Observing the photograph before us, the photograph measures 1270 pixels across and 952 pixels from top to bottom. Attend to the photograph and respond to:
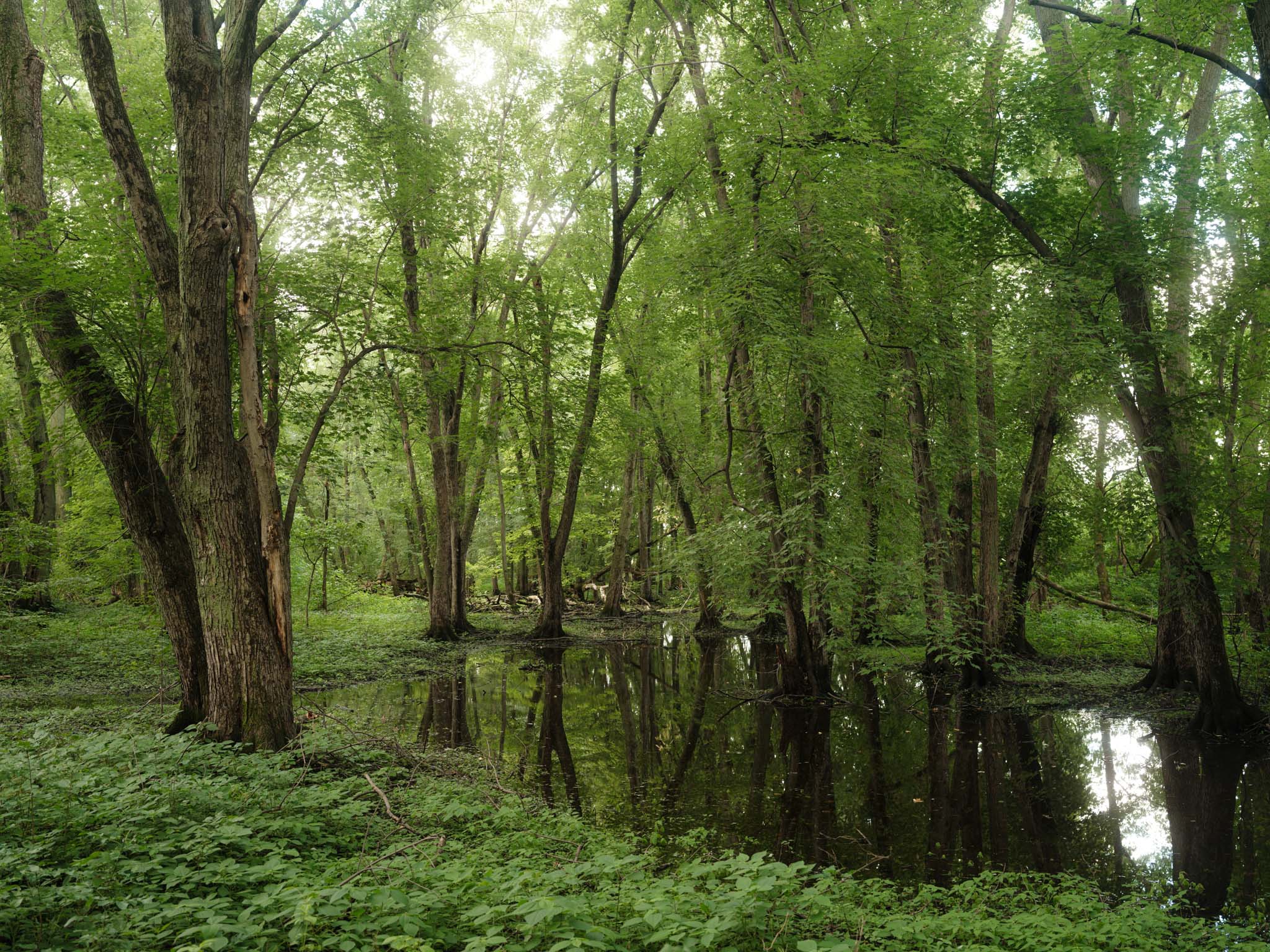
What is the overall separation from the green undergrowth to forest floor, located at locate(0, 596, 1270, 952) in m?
0.02

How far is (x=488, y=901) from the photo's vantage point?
3.40 metres

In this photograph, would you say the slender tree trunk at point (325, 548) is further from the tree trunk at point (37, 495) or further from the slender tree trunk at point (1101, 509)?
the slender tree trunk at point (1101, 509)

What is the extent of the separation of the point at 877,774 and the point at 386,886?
6.64 metres

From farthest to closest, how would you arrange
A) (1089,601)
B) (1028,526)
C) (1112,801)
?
(1089,601), (1028,526), (1112,801)

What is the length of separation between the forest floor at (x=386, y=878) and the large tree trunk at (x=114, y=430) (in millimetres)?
1007

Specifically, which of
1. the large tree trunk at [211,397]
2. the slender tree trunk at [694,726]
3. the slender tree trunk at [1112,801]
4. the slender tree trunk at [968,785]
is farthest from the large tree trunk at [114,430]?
the slender tree trunk at [1112,801]

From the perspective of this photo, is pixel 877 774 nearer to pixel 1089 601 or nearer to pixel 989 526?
pixel 989 526

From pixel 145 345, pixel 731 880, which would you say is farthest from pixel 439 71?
pixel 731 880

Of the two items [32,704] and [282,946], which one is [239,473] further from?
[32,704]

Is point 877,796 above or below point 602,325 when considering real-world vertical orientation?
below

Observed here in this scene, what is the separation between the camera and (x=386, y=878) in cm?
365

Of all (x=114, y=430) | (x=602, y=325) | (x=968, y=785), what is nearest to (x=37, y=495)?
(x=114, y=430)

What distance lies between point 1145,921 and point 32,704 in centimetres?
1164

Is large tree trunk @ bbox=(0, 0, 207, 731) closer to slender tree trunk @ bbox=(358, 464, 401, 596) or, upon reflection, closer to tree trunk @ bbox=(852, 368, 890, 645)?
tree trunk @ bbox=(852, 368, 890, 645)
